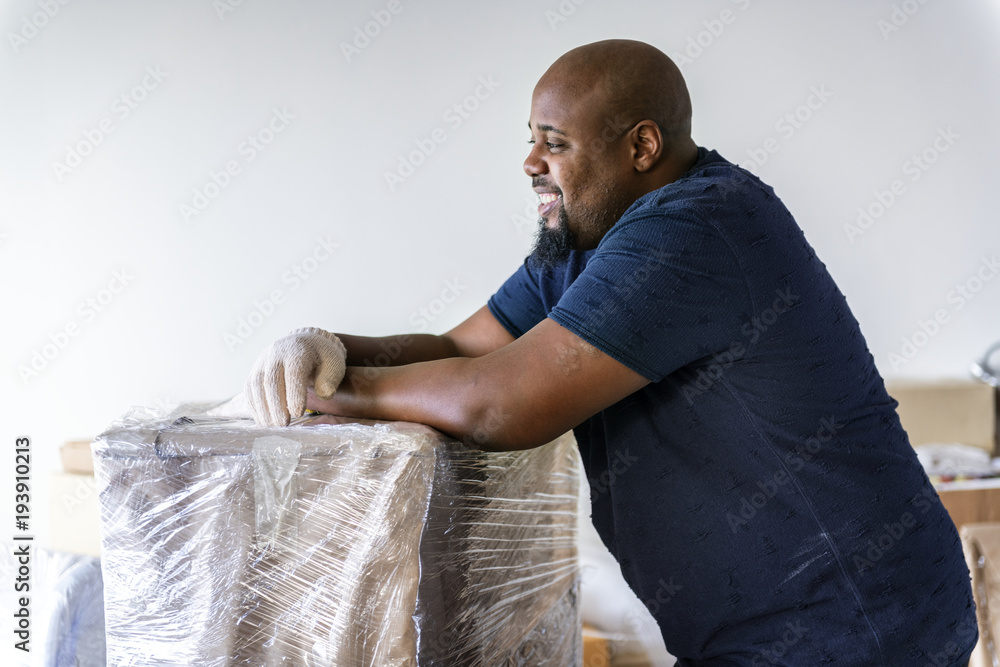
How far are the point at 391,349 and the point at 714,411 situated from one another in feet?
1.96

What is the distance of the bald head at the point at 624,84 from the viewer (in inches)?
43.7

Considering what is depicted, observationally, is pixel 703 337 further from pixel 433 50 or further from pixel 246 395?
pixel 433 50

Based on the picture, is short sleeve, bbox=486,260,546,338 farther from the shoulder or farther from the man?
the shoulder

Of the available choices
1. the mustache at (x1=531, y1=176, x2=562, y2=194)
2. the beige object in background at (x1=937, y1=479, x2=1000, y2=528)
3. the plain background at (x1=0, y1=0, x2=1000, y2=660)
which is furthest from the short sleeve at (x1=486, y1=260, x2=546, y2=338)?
the beige object in background at (x1=937, y1=479, x2=1000, y2=528)

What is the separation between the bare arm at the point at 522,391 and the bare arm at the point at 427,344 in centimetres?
37

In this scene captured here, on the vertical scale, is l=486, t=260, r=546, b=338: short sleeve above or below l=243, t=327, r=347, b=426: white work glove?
above

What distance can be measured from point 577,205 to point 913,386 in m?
2.23

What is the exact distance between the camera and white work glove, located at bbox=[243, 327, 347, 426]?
900 mm

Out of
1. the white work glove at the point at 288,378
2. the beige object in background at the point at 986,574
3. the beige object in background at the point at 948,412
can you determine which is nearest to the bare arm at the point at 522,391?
the white work glove at the point at 288,378

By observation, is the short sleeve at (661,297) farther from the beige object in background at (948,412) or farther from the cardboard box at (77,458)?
the beige object in background at (948,412)

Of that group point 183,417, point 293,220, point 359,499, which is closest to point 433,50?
point 293,220

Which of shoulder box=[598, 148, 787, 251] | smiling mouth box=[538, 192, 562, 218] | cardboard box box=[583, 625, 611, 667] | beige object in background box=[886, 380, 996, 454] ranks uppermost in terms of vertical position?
smiling mouth box=[538, 192, 562, 218]

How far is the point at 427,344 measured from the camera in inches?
55.4

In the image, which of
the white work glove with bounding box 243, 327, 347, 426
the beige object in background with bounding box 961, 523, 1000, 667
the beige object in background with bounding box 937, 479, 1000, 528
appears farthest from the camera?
the beige object in background with bounding box 937, 479, 1000, 528
